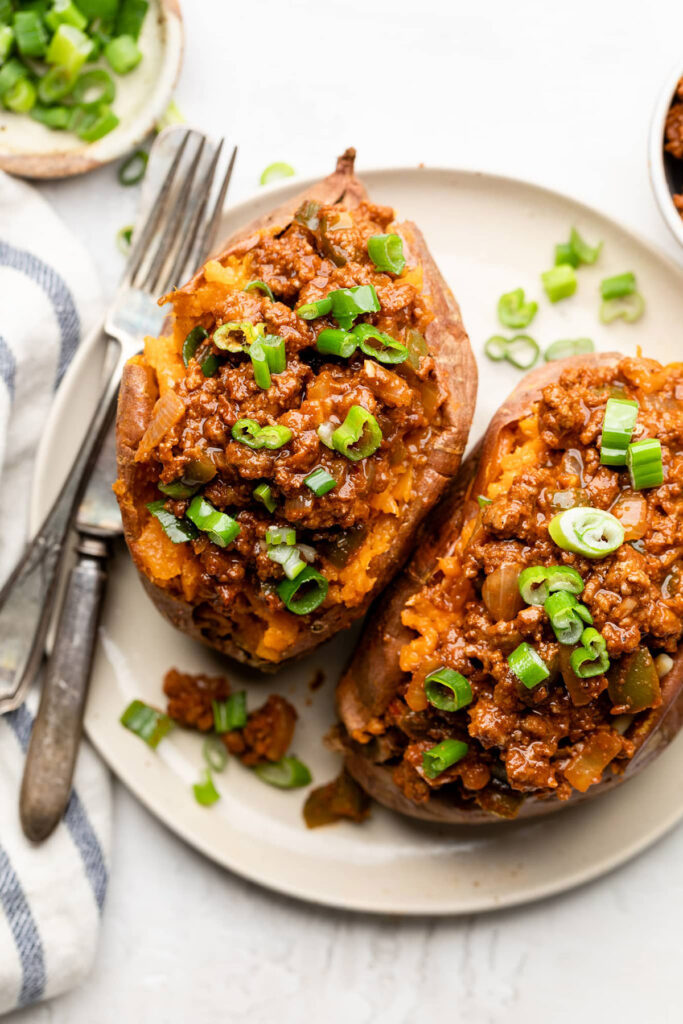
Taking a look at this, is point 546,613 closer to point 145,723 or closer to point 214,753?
point 214,753

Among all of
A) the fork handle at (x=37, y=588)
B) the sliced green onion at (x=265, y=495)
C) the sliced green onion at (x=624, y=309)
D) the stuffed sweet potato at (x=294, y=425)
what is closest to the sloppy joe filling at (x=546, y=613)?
the stuffed sweet potato at (x=294, y=425)

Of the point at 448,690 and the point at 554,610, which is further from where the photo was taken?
the point at 448,690

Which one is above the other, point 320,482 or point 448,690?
point 320,482

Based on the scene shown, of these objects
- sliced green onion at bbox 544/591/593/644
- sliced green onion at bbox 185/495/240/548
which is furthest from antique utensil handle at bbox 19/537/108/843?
sliced green onion at bbox 544/591/593/644

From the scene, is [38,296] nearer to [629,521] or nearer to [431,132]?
[431,132]

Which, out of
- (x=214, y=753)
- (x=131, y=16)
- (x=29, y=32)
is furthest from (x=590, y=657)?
(x=29, y=32)

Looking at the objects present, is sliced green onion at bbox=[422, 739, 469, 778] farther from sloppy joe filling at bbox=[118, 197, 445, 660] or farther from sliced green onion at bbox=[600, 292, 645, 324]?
sliced green onion at bbox=[600, 292, 645, 324]

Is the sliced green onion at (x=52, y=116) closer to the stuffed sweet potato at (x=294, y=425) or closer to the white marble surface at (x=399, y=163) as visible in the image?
the white marble surface at (x=399, y=163)
